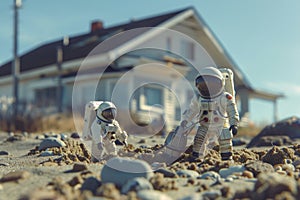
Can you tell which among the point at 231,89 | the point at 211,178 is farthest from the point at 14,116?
the point at 211,178

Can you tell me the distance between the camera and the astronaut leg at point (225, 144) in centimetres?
518

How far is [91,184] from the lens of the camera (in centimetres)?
341

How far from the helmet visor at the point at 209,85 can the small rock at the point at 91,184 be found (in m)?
2.06

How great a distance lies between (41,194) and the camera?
2822 mm

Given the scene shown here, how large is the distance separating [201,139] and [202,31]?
1986cm

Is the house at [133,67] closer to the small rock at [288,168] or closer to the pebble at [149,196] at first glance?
the small rock at [288,168]

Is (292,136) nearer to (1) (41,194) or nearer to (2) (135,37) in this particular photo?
(1) (41,194)

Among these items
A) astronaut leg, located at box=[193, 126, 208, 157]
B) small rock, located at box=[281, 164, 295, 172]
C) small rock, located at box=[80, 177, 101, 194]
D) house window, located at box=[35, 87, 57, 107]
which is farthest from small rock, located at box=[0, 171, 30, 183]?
house window, located at box=[35, 87, 57, 107]

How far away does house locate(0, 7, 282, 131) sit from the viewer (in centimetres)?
2056

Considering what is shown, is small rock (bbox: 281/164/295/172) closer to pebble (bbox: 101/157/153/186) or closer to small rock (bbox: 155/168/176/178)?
small rock (bbox: 155/168/176/178)

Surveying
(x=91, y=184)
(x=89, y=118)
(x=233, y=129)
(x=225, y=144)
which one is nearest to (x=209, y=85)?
(x=233, y=129)

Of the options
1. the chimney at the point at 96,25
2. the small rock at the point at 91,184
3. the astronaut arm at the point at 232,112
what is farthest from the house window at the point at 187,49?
the small rock at the point at 91,184

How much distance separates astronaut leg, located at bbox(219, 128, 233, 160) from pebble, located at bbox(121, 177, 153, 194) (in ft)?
6.62

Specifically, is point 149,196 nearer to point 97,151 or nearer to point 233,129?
point 233,129
